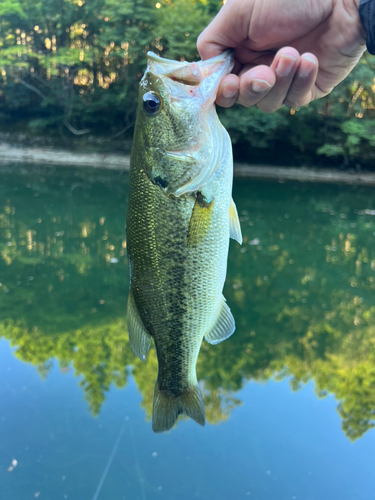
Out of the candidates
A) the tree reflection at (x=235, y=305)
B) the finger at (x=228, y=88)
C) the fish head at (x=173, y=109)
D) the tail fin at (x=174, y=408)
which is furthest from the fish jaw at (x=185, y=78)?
the tree reflection at (x=235, y=305)

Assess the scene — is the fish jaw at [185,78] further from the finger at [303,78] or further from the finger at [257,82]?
the finger at [303,78]

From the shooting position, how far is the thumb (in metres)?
1.77

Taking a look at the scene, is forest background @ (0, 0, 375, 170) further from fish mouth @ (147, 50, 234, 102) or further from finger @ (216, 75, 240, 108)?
fish mouth @ (147, 50, 234, 102)

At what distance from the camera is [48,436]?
288cm

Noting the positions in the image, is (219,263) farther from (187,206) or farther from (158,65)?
(158,65)

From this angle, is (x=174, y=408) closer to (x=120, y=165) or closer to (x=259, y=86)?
(x=259, y=86)

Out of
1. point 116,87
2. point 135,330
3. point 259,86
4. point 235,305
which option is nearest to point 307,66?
point 259,86

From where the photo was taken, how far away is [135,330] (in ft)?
4.99

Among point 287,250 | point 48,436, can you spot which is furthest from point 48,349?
point 287,250

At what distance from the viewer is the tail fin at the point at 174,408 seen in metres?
1.55

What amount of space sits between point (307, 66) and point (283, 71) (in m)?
0.10

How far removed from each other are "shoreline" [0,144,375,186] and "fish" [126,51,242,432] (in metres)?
13.8

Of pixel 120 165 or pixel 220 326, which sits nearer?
pixel 220 326

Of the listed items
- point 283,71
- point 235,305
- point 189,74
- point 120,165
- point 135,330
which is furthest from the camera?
point 120,165
